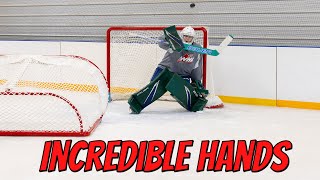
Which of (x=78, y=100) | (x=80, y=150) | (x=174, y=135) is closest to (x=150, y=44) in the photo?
(x=78, y=100)

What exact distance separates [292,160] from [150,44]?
10.00 feet

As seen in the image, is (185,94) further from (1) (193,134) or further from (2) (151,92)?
(1) (193,134)

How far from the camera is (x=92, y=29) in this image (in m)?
7.69

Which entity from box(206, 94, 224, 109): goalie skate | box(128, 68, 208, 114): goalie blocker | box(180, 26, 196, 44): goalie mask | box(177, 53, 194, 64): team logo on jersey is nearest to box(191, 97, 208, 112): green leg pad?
box(128, 68, 208, 114): goalie blocker

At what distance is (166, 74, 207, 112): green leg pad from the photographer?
16.3ft

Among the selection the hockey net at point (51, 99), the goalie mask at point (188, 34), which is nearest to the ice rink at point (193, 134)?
the hockey net at point (51, 99)

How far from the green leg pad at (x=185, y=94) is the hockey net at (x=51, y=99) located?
Result: 710 mm

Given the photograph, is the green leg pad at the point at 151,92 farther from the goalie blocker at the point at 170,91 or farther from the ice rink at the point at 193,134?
the ice rink at the point at 193,134

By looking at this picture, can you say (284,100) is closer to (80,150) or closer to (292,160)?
(292,160)

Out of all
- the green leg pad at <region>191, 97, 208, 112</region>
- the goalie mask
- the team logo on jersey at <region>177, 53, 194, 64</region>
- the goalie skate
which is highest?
the goalie mask

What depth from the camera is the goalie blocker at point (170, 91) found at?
500cm

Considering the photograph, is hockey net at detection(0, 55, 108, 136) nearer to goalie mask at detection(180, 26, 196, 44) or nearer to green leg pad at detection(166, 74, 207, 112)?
green leg pad at detection(166, 74, 207, 112)

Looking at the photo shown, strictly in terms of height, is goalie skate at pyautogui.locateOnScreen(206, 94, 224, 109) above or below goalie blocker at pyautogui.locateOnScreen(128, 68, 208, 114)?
below

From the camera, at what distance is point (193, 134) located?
4.16m
